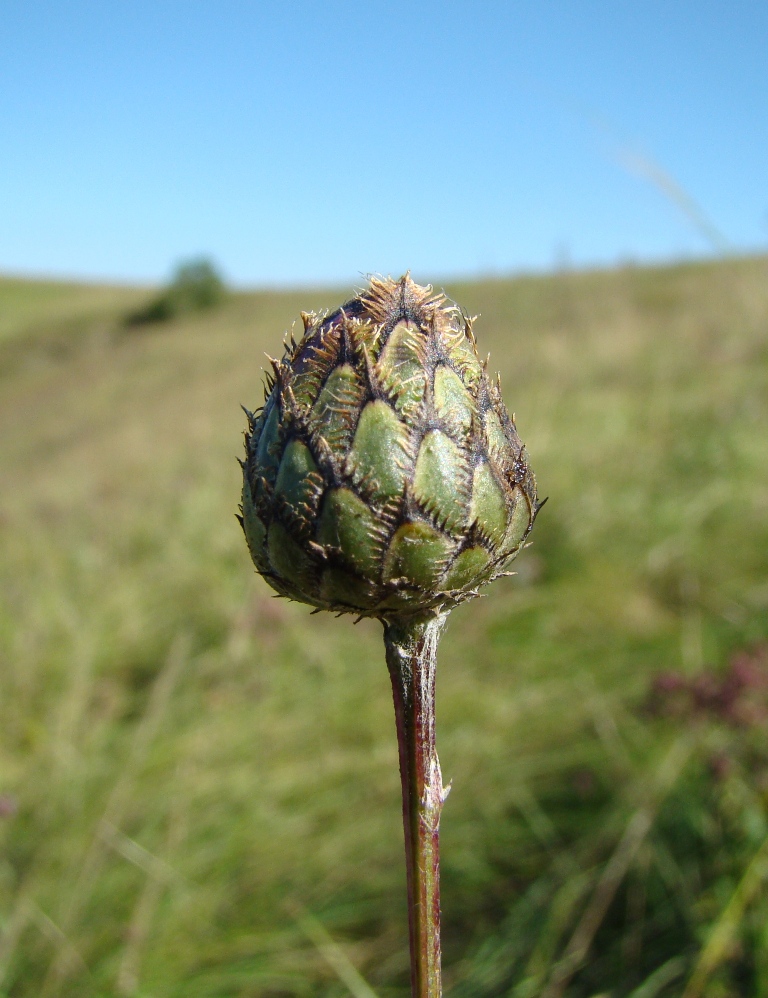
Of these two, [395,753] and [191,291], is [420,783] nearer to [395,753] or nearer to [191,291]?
[395,753]

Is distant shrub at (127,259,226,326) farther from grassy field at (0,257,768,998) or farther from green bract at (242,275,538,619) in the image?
green bract at (242,275,538,619)

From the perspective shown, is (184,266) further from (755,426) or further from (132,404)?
(755,426)

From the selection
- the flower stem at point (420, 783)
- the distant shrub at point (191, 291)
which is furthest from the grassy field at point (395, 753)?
the distant shrub at point (191, 291)

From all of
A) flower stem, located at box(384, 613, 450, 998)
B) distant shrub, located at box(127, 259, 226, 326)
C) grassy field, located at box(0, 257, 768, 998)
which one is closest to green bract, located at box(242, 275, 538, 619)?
flower stem, located at box(384, 613, 450, 998)

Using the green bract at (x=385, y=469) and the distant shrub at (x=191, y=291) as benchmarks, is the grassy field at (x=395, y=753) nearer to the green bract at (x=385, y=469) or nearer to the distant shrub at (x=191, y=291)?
the green bract at (x=385, y=469)

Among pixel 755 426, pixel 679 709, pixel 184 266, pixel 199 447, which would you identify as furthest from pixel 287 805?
pixel 184 266

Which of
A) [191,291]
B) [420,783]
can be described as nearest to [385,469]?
[420,783]
